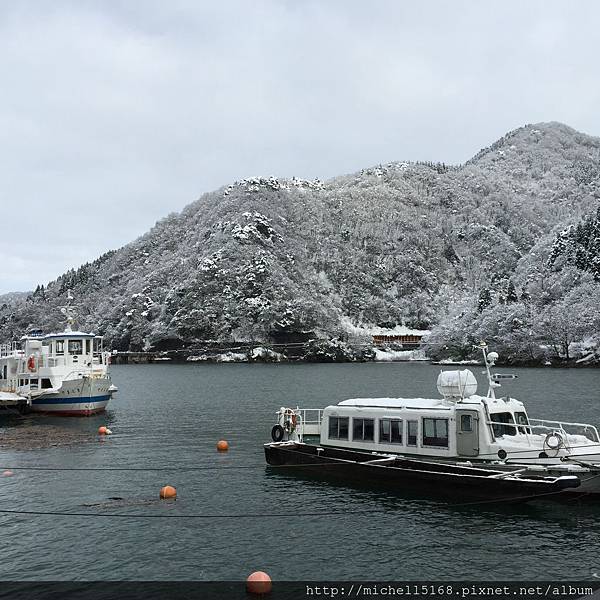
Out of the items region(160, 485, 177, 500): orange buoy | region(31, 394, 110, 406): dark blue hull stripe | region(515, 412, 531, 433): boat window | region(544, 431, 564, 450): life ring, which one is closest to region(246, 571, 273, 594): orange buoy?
region(160, 485, 177, 500): orange buoy

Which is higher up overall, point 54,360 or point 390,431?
point 54,360

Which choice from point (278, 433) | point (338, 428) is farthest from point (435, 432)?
point (278, 433)

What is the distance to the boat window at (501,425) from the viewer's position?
3231 centimetres

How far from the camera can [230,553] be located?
2436cm

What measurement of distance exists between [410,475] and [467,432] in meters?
3.87

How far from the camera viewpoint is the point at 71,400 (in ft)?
228

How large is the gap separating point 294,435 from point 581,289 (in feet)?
529

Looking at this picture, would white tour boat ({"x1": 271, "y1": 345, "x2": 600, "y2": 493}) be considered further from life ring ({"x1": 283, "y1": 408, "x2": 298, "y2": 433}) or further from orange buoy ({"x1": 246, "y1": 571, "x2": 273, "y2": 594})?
orange buoy ({"x1": 246, "y1": 571, "x2": 273, "y2": 594})

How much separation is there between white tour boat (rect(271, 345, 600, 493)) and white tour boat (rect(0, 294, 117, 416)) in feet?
140

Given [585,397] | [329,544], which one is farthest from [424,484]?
[585,397]

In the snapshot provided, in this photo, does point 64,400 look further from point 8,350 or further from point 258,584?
point 258,584

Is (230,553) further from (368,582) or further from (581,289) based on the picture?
(581,289)

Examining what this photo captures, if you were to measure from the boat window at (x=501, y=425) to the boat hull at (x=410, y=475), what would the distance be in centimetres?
293

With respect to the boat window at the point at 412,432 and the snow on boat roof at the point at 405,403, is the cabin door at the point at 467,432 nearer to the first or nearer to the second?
the snow on boat roof at the point at 405,403
